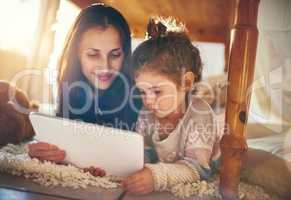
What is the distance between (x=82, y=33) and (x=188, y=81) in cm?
27

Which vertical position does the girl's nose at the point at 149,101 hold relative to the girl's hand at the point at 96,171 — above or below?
above

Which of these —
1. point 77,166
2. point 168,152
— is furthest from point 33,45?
point 168,152

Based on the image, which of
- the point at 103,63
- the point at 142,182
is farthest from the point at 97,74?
the point at 142,182

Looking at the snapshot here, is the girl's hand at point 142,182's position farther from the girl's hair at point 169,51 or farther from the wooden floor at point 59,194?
the girl's hair at point 169,51

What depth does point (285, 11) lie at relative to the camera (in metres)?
0.85

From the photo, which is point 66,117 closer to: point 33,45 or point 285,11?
point 33,45

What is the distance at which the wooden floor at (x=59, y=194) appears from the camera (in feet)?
2.82

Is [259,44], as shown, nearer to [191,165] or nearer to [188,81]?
[188,81]

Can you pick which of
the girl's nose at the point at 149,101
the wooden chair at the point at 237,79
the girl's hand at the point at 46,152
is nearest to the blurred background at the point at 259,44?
the wooden chair at the point at 237,79

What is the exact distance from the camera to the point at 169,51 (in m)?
0.85

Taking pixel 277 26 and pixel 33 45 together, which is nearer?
pixel 277 26

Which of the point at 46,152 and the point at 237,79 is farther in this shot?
the point at 46,152

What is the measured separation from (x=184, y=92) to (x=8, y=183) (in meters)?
0.44

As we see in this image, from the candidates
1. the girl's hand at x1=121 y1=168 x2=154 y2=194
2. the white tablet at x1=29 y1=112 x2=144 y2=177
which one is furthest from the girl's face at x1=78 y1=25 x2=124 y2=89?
the girl's hand at x1=121 y1=168 x2=154 y2=194
